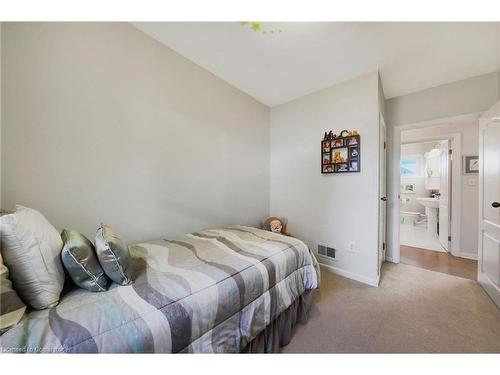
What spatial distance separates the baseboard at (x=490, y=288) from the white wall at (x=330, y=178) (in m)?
0.93

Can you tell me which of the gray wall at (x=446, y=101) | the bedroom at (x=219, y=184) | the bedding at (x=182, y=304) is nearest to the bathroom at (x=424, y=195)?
the gray wall at (x=446, y=101)

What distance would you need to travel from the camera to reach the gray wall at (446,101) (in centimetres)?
220

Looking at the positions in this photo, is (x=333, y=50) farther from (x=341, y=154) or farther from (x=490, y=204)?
(x=490, y=204)

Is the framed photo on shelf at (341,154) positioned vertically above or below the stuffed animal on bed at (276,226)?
above

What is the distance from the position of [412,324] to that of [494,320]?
0.71 meters

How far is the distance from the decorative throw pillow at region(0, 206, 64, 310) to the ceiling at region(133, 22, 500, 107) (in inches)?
70.3

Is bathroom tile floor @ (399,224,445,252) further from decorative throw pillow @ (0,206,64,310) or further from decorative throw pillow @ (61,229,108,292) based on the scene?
decorative throw pillow @ (0,206,64,310)

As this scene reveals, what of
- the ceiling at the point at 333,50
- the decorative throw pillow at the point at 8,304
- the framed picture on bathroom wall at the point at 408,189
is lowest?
the decorative throw pillow at the point at 8,304

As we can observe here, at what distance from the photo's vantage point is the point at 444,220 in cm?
333

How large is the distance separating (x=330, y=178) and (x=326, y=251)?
98 cm

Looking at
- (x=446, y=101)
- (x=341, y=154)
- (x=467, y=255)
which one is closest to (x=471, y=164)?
(x=446, y=101)

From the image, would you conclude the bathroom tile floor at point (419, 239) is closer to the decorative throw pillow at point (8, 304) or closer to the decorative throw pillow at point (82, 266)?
the decorative throw pillow at point (82, 266)

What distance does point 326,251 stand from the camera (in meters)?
2.53
